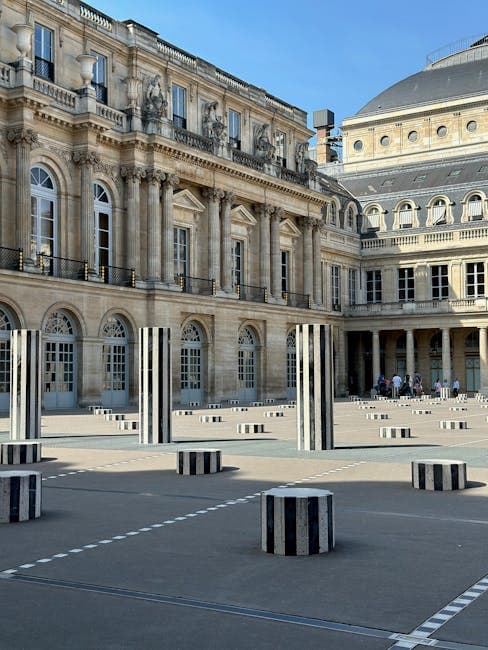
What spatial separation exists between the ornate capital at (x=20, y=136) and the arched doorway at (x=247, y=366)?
1856cm

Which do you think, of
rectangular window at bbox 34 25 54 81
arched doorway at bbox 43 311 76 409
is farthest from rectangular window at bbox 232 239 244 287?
rectangular window at bbox 34 25 54 81

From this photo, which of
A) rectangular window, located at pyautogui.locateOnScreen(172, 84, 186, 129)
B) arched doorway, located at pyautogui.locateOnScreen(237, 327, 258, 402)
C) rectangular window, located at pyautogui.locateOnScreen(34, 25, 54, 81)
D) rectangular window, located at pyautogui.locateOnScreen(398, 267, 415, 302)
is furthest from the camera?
rectangular window, located at pyautogui.locateOnScreen(398, 267, 415, 302)

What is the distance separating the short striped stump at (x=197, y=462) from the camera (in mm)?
14211

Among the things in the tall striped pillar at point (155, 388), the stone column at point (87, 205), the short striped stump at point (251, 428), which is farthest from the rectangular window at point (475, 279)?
the tall striped pillar at point (155, 388)

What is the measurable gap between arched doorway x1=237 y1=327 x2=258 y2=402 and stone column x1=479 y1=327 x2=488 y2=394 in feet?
57.1

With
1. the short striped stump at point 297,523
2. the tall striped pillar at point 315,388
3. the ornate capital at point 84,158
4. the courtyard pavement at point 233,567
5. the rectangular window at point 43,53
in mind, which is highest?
the rectangular window at point 43,53

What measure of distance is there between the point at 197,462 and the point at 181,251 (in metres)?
34.5

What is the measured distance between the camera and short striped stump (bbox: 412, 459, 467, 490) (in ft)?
40.3

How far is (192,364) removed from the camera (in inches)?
1876

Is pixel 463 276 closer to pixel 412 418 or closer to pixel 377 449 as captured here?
pixel 412 418

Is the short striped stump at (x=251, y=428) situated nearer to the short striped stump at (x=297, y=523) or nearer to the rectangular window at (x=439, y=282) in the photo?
the short striped stump at (x=297, y=523)

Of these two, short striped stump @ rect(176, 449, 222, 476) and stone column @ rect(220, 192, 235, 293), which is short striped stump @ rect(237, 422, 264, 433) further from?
stone column @ rect(220, 192, 235, 293)

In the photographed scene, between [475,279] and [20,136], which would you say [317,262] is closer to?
[475,279]

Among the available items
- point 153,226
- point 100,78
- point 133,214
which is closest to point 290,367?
point 153,226
